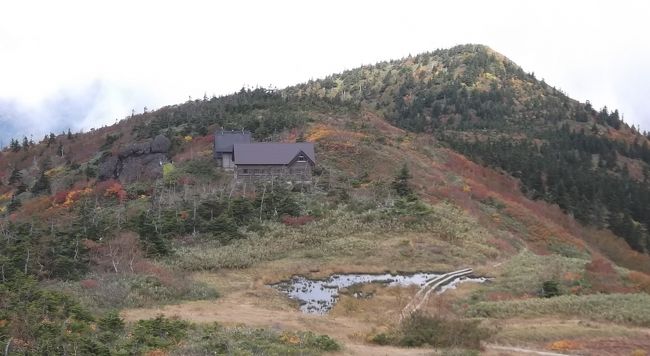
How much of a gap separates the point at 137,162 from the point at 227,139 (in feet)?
39.2

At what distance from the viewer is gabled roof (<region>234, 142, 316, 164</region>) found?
214ft

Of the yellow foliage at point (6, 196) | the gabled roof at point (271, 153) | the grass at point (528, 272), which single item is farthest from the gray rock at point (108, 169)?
the grass at point (528, 272)

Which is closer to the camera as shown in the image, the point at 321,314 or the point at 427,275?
the point at 321,314

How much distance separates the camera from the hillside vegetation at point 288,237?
23047mm

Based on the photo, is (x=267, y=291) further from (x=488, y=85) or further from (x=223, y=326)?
(x=488, y=85)

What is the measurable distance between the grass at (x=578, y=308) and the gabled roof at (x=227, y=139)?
1839 inches

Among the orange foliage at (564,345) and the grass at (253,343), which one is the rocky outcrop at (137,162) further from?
the orange foliage at (564,345)

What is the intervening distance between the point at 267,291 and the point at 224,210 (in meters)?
16.5

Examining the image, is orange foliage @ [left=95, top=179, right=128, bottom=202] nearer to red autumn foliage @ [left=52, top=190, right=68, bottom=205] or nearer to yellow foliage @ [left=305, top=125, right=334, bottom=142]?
red autumn foliage @ [left=52, top=190, right=68, bottom=205]

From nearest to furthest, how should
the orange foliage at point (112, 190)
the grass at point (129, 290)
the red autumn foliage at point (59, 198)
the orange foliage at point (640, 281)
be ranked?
1. the grass at point (129, 290)
2. the orange foliage at point (640, 281)
3. the orange foliage at point (112, 190)
4. the red autumn foliage at point (59, 198)

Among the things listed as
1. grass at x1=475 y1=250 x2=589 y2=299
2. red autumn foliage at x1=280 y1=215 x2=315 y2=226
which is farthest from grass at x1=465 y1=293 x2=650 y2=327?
red autumn foliage at x1=280 y1=215 x2=315 y2=226

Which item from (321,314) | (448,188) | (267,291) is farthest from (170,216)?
(448,188)

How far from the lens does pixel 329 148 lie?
237 feet

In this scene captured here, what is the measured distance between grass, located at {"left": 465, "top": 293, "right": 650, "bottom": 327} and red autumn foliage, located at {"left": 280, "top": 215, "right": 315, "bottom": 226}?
65.8ft
